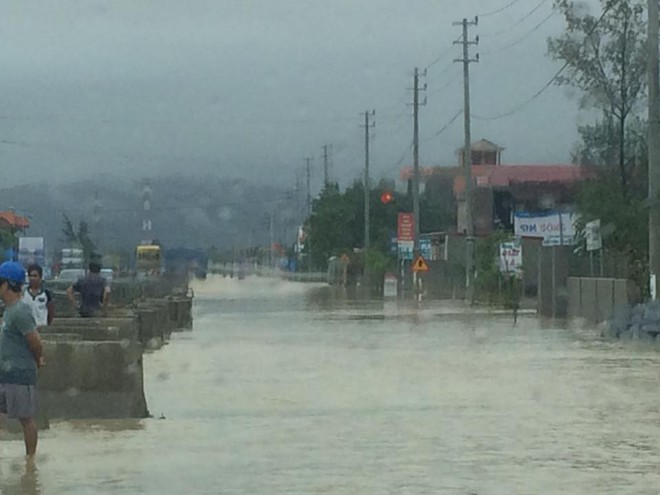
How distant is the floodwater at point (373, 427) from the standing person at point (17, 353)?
1.92 ft

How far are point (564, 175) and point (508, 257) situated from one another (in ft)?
164

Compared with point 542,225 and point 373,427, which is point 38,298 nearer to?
point 373,427

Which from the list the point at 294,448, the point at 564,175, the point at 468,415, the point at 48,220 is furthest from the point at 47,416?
the point at 48,220

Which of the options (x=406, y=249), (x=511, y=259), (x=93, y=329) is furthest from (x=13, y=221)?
(x=93, y=329)

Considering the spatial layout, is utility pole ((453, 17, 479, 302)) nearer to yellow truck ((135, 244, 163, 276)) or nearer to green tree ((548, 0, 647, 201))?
green tree ((548, 0, 647, 201))

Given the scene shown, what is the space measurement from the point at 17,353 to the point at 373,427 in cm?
464

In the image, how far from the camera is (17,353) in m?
14.4

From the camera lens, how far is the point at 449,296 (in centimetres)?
7456

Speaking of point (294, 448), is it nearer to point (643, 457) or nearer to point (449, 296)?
point (643, 457)

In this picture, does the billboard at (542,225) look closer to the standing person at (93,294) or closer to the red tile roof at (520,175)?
the red tile roof at (520,175)

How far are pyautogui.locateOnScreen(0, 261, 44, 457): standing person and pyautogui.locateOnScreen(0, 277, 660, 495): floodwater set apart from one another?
1.92 ft

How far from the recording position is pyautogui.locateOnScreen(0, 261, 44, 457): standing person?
14.3 metres

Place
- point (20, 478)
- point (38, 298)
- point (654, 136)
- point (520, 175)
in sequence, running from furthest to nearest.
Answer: point (520, 175)
point (654, 136)
point (38, 298)
point (20, 478)

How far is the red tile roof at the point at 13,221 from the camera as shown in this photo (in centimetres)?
11531
